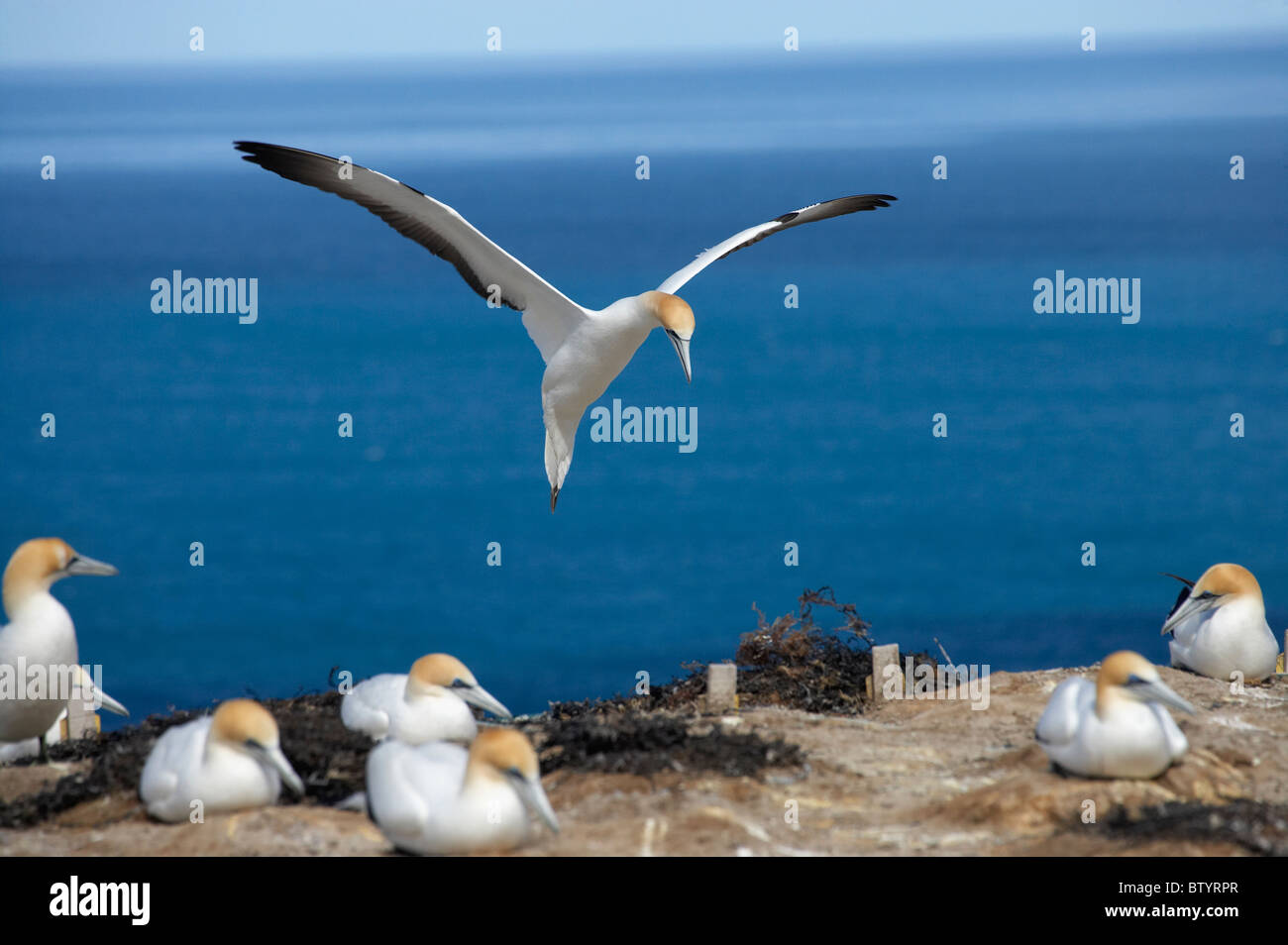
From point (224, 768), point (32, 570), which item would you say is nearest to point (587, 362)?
point (32, 570)

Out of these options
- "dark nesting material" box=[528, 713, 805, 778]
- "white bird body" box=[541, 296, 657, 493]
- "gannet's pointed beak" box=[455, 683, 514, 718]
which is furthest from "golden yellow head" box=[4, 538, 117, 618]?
"white bird body" box=[541, 296, 657, 493]

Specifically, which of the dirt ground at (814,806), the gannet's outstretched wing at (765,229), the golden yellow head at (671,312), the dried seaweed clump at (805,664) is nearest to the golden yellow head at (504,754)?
the dirt ground at (814,806)

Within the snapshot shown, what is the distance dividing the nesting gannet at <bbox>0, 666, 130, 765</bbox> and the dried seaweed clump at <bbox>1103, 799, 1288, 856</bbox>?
4.99 m

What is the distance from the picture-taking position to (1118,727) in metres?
5.79

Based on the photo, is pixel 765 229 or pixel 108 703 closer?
pixel 108 703

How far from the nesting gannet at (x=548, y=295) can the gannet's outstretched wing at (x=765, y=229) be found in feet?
0.05

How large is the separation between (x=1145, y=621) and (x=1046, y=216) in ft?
92.7

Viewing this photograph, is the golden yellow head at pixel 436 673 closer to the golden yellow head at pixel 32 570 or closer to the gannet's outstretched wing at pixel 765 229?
the golden yellow head at pixel 32 570

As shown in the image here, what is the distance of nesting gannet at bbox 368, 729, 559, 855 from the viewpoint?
5254 millimetres

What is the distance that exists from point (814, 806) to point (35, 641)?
12.4 ft

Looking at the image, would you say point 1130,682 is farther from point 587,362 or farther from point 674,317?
point 587,362

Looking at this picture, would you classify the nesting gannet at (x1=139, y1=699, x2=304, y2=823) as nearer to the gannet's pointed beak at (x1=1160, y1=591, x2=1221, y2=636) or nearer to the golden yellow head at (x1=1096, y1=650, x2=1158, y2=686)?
the golden yellow head at (x1=1096, y1=650, x2=1158, y2=686)

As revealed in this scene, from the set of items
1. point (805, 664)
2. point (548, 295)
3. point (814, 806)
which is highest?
point (548, 295)

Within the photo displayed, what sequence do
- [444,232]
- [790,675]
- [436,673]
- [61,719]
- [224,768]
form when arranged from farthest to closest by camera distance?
1. [444,232]
2. [790,675]
3. [61,719]
4. [436,673]
5. [224,768]
